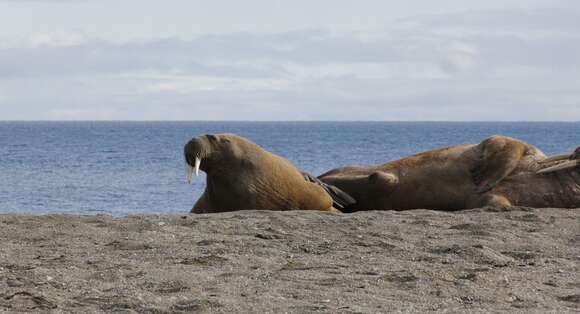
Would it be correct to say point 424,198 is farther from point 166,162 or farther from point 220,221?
point 166,162

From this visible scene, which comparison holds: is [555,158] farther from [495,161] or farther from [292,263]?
[292,263]

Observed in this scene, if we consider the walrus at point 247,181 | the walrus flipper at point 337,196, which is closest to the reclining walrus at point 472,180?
the walrus flipper at point 337,196

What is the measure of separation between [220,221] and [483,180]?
146 inches

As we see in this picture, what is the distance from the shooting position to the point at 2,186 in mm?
32625

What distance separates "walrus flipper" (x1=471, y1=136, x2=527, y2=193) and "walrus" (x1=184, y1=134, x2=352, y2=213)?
1820 millimetres

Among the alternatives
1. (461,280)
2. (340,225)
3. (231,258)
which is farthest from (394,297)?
(340,225)

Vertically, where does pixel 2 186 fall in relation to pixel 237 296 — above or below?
below

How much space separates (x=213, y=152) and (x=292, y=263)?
182 inches

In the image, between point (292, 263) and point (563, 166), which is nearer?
point (292, 263)

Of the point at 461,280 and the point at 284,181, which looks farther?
the point at 284,181

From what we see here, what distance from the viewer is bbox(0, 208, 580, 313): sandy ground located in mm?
6570

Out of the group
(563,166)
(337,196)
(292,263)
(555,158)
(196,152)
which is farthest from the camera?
(337,196)

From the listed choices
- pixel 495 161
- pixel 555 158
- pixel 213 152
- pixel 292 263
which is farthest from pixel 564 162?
pixel 292 263

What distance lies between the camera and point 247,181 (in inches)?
490
